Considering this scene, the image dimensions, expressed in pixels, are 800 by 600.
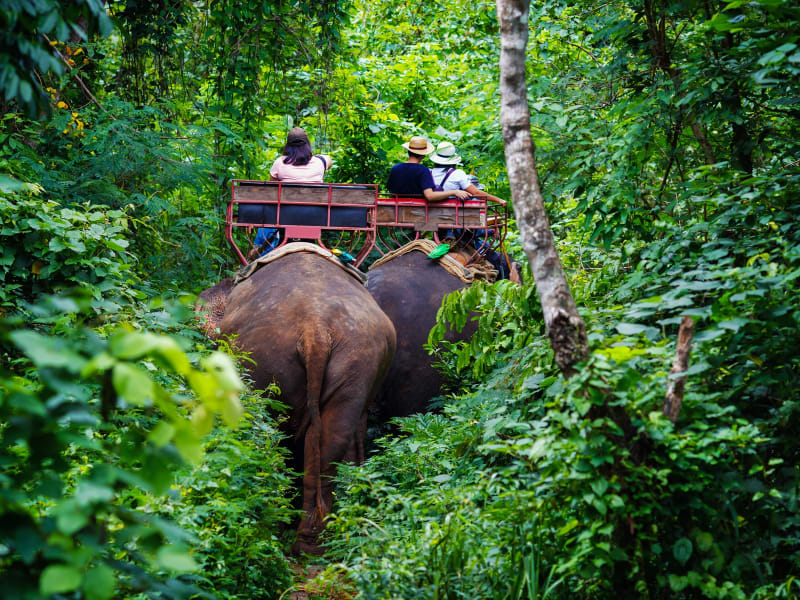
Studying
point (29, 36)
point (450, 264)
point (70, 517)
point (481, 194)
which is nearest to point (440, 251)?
point (450, 264)

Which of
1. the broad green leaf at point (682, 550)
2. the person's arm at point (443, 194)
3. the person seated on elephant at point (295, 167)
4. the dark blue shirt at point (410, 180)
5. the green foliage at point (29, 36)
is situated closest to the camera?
the green foliage at point (29, 36)

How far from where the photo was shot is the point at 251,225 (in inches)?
304

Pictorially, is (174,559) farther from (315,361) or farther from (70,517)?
(315,361)

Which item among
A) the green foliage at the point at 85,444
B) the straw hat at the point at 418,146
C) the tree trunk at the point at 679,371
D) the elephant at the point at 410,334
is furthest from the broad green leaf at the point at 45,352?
the straw hat at the point at 418,146

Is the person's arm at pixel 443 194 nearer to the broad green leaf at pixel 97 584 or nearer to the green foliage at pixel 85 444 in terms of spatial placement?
the green foliage at pixel 85 444

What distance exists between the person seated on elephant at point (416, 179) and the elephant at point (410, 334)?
87cm

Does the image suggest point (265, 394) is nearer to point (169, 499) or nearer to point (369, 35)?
point (169, 499)

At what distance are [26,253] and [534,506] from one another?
3889mm

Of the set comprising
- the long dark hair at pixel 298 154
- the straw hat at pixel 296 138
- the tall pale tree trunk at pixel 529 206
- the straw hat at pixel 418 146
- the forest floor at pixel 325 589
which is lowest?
the forest floor at pixel 325 589

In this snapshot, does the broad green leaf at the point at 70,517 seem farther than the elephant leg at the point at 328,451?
No

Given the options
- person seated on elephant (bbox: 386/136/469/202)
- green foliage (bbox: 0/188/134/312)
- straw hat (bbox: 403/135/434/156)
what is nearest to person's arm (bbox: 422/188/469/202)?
person seated on elephant (bbox: 386/136/469/202)

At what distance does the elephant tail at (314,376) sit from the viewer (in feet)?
20.6

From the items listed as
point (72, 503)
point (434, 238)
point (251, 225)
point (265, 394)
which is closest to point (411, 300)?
point (434, 238)

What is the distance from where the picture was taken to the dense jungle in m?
2.14
